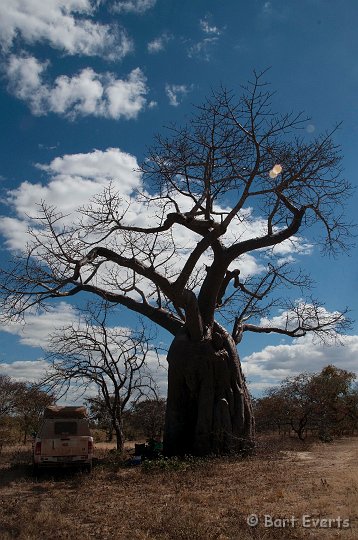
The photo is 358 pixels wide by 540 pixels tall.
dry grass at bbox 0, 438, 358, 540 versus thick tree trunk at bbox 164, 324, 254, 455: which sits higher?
thick tree trunk at bbox 164, 324, 254, 455

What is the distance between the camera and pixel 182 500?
23.8ft

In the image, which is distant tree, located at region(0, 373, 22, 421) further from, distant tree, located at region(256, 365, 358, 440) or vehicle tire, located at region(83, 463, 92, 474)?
vehicle tire, located at region(83, 463, 92, 474)

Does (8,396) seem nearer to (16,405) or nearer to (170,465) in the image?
(16,405)

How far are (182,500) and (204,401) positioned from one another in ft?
17.5

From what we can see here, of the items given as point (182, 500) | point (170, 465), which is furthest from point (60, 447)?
point (182, 500)

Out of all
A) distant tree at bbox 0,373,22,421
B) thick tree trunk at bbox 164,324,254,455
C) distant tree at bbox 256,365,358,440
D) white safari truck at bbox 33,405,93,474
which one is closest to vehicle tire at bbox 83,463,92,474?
white safari truck at bbox 33,405,93,474

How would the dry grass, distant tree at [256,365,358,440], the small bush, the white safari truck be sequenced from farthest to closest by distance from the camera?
distant tree at [256,365,358,440]
the white safari truck
the small bush
the dry grass

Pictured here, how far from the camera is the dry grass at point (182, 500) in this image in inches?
224

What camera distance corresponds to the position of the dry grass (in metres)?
5.68

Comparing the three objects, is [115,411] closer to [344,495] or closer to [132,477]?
[132,477]

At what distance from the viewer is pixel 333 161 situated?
12.3 m

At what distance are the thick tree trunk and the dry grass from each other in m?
0.99

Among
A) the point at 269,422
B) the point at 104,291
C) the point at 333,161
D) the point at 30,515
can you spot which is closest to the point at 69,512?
the point at 30,515

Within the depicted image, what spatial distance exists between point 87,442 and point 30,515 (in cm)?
478
